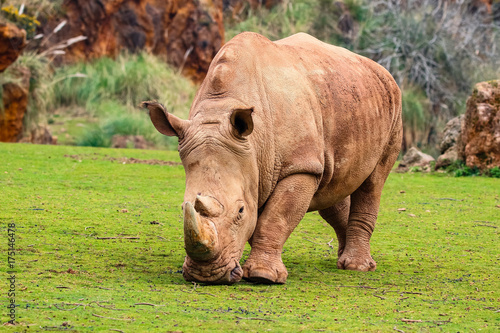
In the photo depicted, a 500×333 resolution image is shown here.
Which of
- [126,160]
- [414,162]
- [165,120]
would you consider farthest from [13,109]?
[165,120]

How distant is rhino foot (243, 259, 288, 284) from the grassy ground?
0.09 m

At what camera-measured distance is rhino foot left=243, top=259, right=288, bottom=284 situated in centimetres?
550

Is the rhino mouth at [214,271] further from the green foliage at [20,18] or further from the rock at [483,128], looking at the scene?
the green foliage at [20,18]

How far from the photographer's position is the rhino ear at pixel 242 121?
5297 mm

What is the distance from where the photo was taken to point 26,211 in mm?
7801

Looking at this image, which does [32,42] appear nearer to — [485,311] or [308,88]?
[308,88]

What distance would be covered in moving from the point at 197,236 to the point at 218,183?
21.0 inches

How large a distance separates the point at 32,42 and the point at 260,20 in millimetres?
9409

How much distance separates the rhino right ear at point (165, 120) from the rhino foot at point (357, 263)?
7.08ft

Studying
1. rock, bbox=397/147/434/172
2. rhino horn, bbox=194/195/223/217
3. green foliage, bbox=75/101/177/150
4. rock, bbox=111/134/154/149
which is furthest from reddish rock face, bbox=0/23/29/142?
rhino horn, bbox=194/195/223/217

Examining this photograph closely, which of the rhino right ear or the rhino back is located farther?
the rhino back

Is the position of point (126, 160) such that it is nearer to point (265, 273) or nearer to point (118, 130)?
point (118, 130)

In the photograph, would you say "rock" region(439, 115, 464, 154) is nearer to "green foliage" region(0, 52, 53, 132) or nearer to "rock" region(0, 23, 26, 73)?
"rock" region(0, 23, 26, 73)

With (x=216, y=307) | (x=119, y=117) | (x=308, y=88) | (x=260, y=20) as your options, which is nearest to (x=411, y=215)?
(x=308, y=88)
